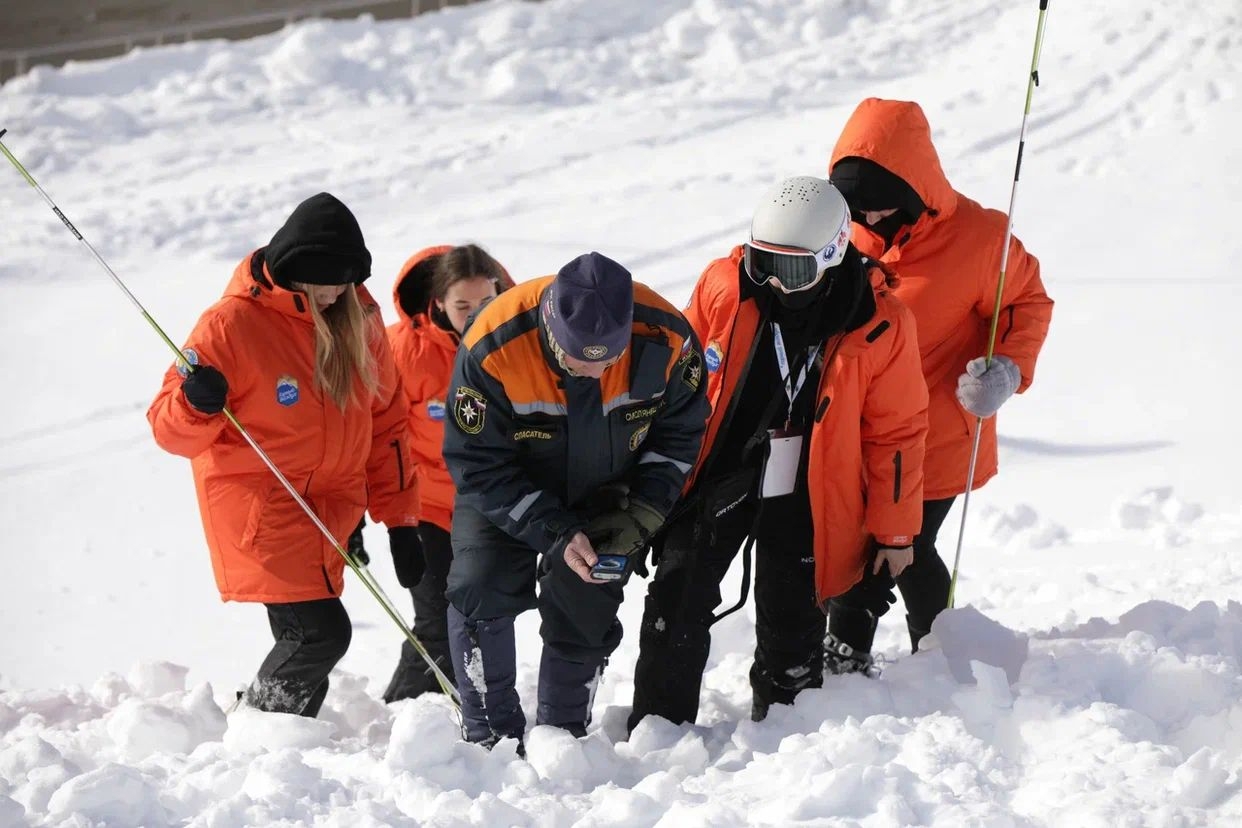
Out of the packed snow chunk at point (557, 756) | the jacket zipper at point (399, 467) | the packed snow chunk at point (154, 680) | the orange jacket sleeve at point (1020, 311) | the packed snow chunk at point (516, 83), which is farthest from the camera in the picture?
the packed snow chunk at point (516, 83)

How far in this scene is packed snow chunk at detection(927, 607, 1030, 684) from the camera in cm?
439

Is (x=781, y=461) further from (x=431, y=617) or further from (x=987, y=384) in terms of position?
(x=431, y=617)

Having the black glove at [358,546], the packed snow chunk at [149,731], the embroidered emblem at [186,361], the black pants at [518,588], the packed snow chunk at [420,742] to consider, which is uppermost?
the embroidered emblem at [186,361]

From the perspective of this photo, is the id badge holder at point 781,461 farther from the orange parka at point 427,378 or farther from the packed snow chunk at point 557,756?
the orange parka at point 427,378

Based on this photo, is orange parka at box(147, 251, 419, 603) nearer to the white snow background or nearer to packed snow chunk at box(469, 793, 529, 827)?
the white snow background

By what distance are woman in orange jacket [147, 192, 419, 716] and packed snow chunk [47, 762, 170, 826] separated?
88 centimetres

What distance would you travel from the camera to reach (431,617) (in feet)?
17.0

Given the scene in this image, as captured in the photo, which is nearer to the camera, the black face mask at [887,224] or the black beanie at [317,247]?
the black beanie at [317,247]

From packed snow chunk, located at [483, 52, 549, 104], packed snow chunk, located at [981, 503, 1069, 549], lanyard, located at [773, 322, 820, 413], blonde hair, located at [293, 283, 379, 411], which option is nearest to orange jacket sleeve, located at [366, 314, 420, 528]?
blonde hair, located at [293, 283, 379, 411]

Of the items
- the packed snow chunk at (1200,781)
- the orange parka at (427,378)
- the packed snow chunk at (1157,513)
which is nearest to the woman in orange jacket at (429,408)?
the orange parka at (427,378)

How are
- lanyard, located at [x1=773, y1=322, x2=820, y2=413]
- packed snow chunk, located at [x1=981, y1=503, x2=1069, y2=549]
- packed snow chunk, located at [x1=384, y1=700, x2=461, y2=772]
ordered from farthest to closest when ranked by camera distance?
packed snow chunk, located at [x1=981, y1=503, x2=1069, y2=549] < lanyard, located at [x1=773, y1=322, x2=820, y2=413] < packed snow chunk, located at [x1=384, y1=700, x2=461, y2=772]

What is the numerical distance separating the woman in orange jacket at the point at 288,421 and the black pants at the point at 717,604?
990 millimetres

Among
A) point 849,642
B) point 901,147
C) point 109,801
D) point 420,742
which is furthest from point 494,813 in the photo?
point 901,147

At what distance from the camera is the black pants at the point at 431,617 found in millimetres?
5145
